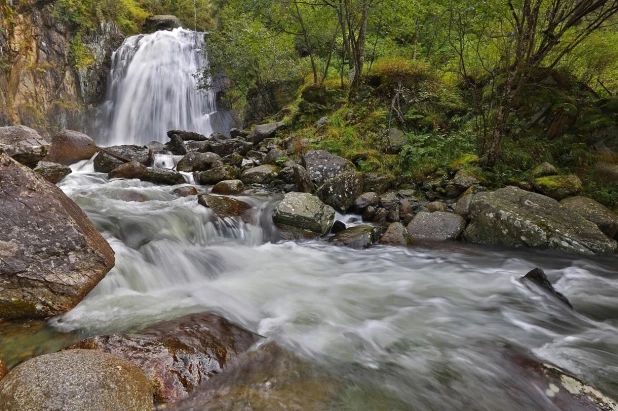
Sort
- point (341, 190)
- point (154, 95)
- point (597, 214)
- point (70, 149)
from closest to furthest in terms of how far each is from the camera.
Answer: point (597, 214) → point (341, 190) → point (70, 149) → point (154, 95)

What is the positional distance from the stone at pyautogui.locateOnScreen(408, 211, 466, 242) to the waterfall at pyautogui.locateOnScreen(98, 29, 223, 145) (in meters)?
15.2

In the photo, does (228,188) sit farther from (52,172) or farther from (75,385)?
(75,385)

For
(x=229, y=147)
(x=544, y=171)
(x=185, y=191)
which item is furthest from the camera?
(x=229, y=147)

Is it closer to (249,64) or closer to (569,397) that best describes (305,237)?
(569,397)

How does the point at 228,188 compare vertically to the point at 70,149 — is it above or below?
below

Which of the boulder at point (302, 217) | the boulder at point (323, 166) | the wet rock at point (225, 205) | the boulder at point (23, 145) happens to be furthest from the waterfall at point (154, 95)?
the boulder at point (302, 217)

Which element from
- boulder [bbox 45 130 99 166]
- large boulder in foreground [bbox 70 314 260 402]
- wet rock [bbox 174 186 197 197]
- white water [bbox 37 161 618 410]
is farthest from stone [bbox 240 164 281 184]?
large boulder in foreground [bbox 70 314 260 402]

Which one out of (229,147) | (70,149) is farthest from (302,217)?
(70,149)

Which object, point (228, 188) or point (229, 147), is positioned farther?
point (229, 147)

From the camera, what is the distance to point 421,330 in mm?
3668

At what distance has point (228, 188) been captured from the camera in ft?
27.0

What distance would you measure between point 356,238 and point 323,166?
267 centimetres

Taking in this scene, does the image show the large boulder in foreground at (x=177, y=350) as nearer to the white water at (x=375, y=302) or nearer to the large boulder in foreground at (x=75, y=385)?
the large boulder in foreground at (x=75, y=385)

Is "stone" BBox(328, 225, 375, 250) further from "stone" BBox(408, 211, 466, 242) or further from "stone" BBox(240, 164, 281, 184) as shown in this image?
"stone" BBox(240, 164, 281, 184)
